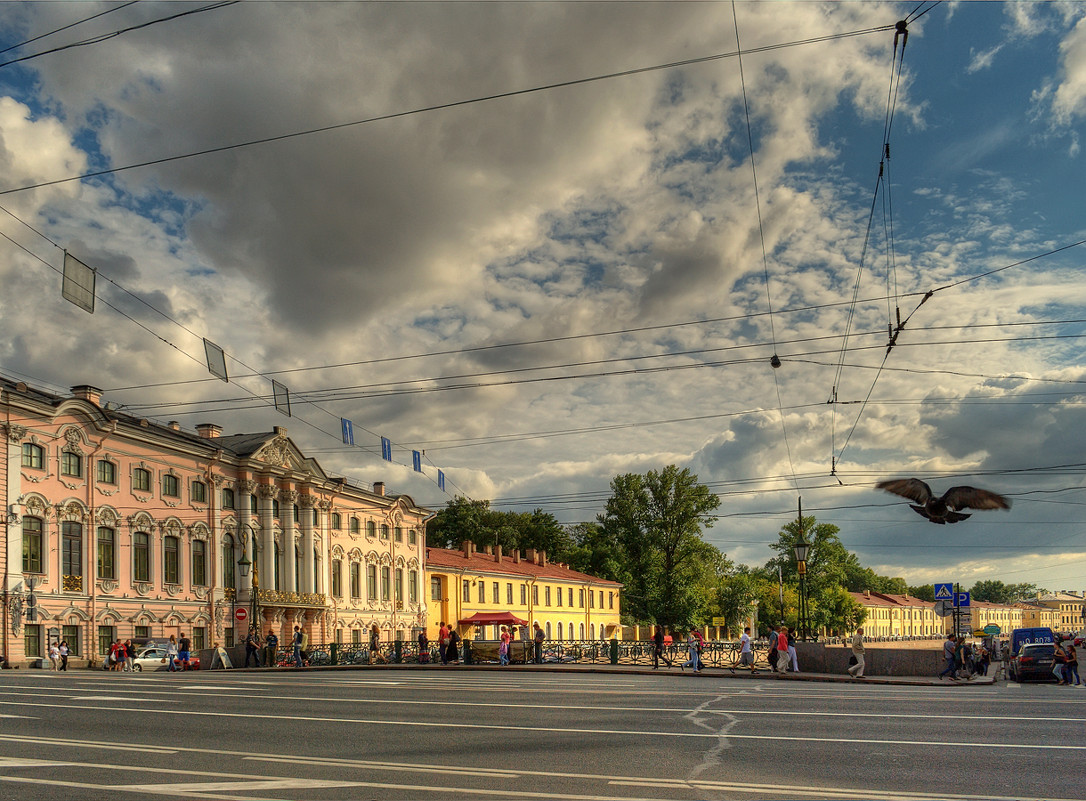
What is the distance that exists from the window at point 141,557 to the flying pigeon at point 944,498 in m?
37.7

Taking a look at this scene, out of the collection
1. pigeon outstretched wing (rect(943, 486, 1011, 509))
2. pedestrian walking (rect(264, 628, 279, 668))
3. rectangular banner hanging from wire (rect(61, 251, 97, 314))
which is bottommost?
pedestrian walking (rect(264, 628, 279, 668))

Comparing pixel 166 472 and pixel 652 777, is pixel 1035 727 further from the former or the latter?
pixel 166 472

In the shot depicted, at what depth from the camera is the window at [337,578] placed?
63250 millimetres

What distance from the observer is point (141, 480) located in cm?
4822

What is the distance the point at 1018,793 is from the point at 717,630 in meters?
97.3

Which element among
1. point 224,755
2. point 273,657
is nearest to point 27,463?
point 273,657

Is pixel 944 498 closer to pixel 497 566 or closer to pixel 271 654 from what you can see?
pixel 271 654

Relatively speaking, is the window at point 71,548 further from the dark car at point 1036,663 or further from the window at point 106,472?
the dark car at point 1036,663

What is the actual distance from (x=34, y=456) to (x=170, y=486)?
9281 millimetres

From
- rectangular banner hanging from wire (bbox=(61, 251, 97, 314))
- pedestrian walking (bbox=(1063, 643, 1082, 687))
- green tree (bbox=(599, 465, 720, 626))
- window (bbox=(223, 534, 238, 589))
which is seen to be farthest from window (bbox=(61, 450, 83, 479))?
green tree (bbox=(599, 465, 720, 626))

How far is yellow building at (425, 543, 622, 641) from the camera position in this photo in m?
74.0

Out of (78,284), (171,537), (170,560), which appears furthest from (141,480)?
(78,284)

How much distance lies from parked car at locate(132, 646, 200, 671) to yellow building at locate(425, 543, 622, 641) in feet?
92.3

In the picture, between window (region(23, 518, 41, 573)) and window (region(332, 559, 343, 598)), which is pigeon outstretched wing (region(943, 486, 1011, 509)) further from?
window (region(332, 559, 343, 598))
